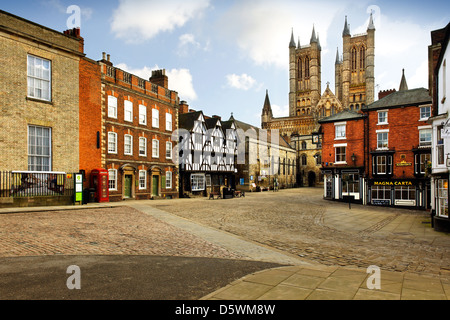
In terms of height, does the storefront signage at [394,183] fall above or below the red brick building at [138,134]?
below

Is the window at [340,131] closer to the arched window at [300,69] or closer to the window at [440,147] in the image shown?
the window at [440,147]

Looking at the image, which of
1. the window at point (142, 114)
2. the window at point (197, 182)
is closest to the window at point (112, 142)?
the window at point (142, 114)

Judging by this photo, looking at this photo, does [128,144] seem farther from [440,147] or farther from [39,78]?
[440,147]

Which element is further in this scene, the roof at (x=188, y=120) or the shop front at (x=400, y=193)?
the roof at (x=188, y=120)

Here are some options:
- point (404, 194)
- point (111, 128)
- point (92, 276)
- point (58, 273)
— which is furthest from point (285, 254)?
point (404, 194)

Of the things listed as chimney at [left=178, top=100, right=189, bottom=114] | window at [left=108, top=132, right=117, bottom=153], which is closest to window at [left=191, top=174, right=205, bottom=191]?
chimney at [left=178, top=100, right=189, bottom=114]

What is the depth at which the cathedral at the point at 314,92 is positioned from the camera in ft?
243

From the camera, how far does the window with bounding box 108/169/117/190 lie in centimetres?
2504

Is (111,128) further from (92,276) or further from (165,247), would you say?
(92,276)

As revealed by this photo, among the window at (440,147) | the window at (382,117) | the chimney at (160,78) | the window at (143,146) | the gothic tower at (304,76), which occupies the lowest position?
the window at (440,147)

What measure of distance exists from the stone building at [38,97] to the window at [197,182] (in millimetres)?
16243

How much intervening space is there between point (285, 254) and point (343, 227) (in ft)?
22.8

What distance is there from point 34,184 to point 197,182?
66.9 ft

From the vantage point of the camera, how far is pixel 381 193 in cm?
2872
